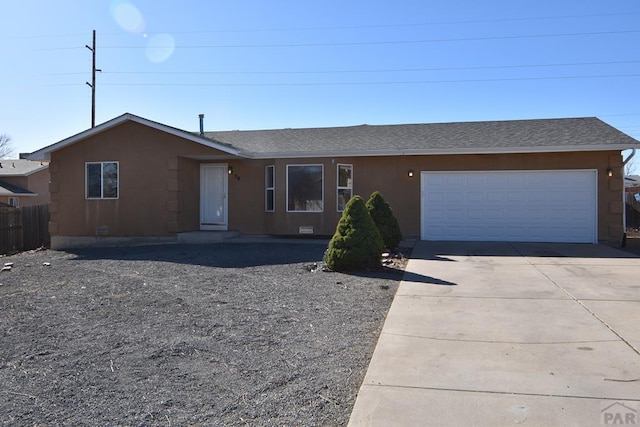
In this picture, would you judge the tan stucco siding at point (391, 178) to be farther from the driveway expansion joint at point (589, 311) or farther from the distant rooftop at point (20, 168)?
the distant rooftop at point (20, 168)

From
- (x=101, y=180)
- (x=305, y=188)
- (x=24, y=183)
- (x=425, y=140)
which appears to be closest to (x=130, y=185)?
(x=101, y=180)

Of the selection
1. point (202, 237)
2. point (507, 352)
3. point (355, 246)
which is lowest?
point (507, 352)

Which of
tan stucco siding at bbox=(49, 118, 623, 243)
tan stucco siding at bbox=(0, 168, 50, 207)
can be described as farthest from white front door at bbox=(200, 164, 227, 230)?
tan stucco siding at bbox=(0, 168, 50, 207)

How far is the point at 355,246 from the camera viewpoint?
9180 millimetres

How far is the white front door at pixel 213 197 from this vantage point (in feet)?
52.2

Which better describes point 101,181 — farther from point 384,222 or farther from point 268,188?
point 384,222

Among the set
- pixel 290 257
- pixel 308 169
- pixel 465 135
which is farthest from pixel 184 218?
pixel 465 135

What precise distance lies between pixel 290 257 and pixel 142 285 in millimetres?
3943

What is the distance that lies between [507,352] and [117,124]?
13722mm

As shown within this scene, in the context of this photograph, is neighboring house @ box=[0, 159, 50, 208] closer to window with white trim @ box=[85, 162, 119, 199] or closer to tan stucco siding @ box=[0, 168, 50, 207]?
tan stucco siding @ box=[0, 168, 50, 207]

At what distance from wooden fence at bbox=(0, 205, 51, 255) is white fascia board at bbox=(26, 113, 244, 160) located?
83.0 inches

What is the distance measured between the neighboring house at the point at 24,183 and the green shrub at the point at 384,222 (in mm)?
25144

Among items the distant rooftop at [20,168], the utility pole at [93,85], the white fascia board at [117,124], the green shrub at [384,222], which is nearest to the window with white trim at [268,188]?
the white fascia board at [117,124]

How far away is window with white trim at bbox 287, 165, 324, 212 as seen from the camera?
14828 millimetres
